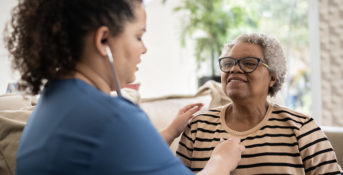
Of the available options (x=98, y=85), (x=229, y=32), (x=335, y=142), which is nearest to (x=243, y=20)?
(x=229, y=32)

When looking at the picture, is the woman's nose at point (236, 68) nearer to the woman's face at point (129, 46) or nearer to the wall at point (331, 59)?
the woman's face at point (129, 46)

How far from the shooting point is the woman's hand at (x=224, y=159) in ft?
3.17

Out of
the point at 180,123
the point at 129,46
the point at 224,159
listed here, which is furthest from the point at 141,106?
the point at 129,46

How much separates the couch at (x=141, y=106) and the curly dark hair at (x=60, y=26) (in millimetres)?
418

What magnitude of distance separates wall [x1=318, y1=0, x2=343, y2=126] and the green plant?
96 cm

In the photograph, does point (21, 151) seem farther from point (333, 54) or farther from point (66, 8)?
point (333, 54)

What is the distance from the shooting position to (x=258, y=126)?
4.74 ft

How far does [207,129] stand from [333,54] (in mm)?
3280

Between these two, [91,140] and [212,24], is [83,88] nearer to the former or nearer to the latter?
[91,140]

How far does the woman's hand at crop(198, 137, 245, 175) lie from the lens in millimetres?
967

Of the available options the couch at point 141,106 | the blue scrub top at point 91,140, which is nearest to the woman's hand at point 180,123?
the couch at point 141,106

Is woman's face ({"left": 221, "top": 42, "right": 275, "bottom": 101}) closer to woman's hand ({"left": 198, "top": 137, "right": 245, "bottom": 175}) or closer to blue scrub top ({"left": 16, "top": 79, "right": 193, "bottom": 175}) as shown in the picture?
woman's hand ({"left": 198, "top": 137, "right": 245, "bottom": 175})

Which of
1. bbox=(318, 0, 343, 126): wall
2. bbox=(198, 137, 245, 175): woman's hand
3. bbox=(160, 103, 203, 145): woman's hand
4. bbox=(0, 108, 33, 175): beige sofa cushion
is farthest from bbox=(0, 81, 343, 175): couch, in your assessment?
bbox=(318, 0, 343, 126): wall

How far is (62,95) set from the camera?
739 millimetres
